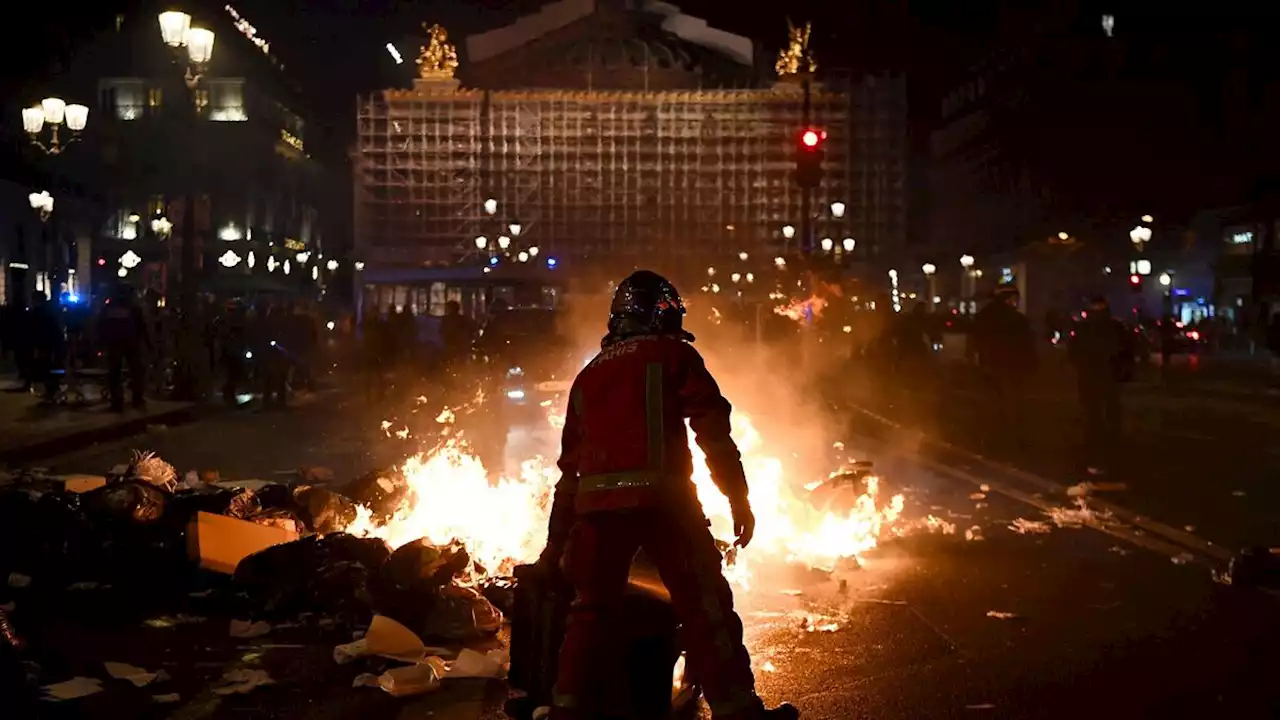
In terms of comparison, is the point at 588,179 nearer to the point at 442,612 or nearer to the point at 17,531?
the point at 17,531

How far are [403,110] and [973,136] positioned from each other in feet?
105

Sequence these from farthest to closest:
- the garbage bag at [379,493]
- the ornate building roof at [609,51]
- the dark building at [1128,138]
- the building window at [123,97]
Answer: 1. the building window at [123,97]
2. the ornate building roof at [609,51]
3. the dark building at [1128,138]
4. the garbage bag at [379,493]

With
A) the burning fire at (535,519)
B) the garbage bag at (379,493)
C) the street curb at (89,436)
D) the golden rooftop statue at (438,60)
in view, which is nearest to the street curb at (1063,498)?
the burning fire at (535,519)

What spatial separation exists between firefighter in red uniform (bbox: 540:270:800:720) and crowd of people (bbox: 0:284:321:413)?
16.5 meters

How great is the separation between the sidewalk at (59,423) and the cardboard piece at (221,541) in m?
7.46

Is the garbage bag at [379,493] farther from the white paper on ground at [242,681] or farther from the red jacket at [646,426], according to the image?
the red jacket at [646,426]

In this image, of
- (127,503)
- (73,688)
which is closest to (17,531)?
(127,503)

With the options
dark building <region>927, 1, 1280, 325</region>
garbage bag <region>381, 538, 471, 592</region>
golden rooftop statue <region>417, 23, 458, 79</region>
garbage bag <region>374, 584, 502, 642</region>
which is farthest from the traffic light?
golden rooftop statue <region>417, 23, 458, 79</region>

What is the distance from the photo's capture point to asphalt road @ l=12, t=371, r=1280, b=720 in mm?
5344

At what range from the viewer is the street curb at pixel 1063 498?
881cm

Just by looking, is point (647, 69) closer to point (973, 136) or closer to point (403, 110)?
point (403, 110)

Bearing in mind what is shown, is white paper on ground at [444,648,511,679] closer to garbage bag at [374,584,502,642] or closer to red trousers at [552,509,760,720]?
garbage bag at [374,584,502,642]

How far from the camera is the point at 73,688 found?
5.55 meters

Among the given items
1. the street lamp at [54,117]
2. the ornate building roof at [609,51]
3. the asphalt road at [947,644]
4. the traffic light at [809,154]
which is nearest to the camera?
the asphalt road at [947,644]
